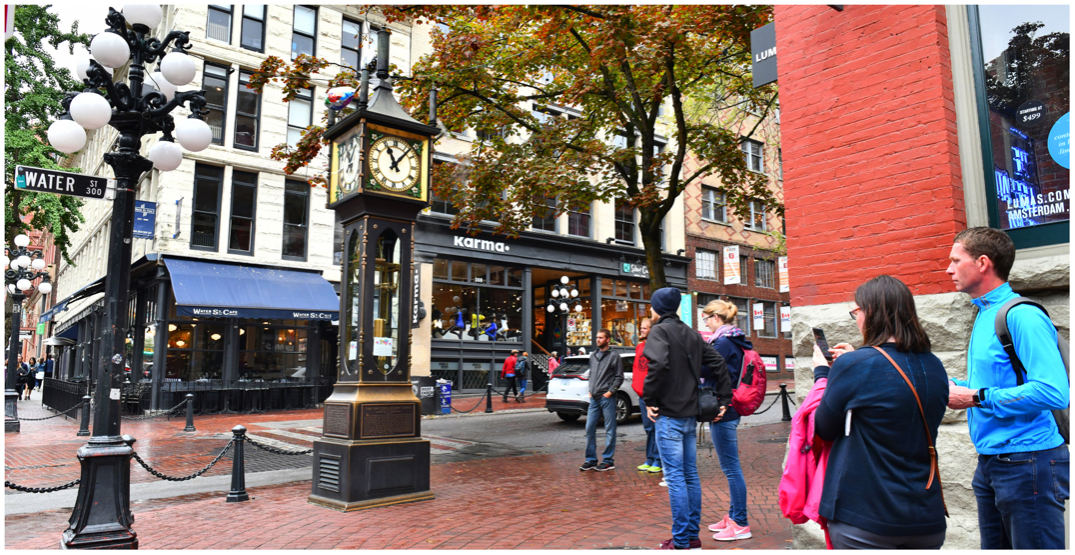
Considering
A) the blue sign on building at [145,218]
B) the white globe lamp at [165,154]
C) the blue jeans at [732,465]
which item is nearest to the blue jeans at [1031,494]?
the blue jeans at [732,465]

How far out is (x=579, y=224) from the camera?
2800cm

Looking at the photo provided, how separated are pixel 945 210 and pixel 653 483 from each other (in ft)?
15.4

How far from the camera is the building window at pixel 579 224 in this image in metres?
27.6

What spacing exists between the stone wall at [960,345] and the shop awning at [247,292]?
17.6 m

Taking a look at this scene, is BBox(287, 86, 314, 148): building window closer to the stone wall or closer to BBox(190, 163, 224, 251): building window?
BBox(190, 163, 224, 251): building window

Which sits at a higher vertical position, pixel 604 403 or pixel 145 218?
pixel 145 218

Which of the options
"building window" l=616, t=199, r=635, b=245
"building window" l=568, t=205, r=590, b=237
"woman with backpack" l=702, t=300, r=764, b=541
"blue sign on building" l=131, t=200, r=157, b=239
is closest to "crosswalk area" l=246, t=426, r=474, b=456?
"blue sign on building" l=131, t=200, r=157, b=239

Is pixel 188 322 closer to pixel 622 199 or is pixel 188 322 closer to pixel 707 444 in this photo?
pixel 622 199

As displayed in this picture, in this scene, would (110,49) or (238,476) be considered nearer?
(110,49)

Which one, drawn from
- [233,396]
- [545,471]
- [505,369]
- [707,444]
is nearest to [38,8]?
[233,396]

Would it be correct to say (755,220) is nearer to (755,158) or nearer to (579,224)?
(755,158)

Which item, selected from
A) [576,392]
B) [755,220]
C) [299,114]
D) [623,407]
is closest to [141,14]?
[576,392]

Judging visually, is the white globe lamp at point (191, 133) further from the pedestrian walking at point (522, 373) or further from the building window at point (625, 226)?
the building window at point (625, 226)

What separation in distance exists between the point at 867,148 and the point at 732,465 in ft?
8.86
